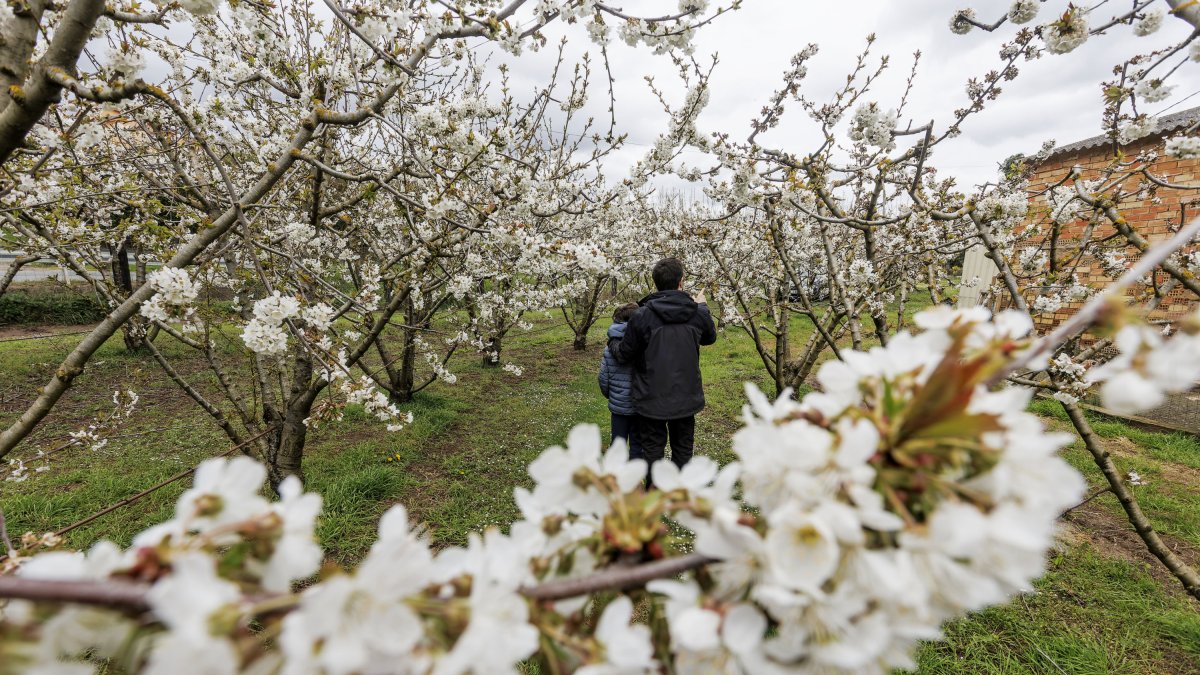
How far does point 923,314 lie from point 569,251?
2.48 metres

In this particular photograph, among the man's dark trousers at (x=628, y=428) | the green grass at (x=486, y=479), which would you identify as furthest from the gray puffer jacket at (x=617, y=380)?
the green grass at (x=486, y=479)

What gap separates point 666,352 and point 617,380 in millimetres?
671

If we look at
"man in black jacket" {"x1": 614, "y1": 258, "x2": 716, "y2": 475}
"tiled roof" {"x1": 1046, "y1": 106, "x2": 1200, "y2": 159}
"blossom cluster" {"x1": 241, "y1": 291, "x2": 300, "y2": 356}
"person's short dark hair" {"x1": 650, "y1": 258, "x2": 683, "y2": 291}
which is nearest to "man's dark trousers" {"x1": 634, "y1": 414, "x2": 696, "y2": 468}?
"man in black jacket" {"x1": 614, "y1": 258, "x2": 716, "y2": 475}

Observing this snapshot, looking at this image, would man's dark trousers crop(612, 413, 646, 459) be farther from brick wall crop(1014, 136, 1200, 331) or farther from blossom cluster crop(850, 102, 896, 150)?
brick wall crop(1014, 136, 1200, 331)

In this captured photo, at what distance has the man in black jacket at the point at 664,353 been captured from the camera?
3.67 m

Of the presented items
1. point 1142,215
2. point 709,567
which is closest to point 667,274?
point 709,567

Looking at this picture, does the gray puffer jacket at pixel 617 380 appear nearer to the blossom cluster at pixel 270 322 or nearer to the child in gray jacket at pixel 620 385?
the child in gray jacket at pixel 620 385

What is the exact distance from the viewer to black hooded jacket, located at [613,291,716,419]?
3.66 meters

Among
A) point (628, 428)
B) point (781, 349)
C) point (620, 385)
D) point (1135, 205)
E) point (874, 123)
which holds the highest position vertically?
point (1135, 205)

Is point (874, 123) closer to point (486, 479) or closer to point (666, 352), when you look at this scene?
point (666, 352)

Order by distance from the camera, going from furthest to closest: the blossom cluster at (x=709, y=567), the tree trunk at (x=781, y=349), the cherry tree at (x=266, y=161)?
the tree trunk at (x=781, y=349)
the cherry tree at (x=266, y=161)
the blossom cluster at (x=709, y=567)

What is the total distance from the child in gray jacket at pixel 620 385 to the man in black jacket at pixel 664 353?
23cm

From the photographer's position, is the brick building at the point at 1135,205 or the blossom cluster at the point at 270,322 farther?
the brick building at the point at 1135,205

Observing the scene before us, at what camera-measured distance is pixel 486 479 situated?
186 inches
